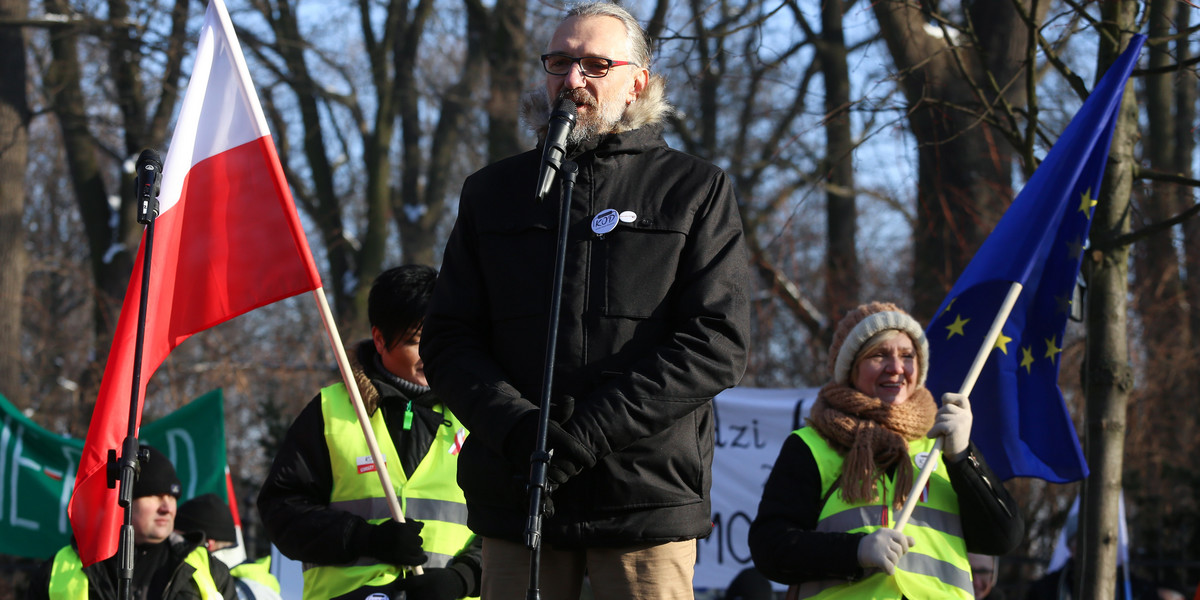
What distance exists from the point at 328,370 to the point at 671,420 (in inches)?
454

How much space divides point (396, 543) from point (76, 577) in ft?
6.06

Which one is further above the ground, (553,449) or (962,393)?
(962,393)

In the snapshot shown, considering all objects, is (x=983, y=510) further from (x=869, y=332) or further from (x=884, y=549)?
(x=869, y=332)

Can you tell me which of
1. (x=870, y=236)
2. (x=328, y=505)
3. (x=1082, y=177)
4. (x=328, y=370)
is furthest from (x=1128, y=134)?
(x=870, y=236)

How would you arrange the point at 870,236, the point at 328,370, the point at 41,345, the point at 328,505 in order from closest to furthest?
the point at 328,505
the point at 328,370
the point at 41,345
the point at 870,236

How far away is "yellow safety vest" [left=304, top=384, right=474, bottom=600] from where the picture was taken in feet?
13.0

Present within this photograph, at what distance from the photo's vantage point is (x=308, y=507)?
395 cm

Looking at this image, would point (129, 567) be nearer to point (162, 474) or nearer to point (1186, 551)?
point (162, 474)

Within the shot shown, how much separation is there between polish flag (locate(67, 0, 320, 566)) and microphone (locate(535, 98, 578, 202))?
4.66ft

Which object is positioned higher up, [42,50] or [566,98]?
[42,50]

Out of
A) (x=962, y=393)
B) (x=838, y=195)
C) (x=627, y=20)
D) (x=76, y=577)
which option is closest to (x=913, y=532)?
(x=962, y=393)

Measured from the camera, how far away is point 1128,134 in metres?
5.32

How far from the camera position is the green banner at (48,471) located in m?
8.09

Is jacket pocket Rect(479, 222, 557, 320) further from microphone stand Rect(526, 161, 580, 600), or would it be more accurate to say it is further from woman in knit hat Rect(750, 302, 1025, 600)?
woman in knit hat Rect(750, 302, 1025, 600)
